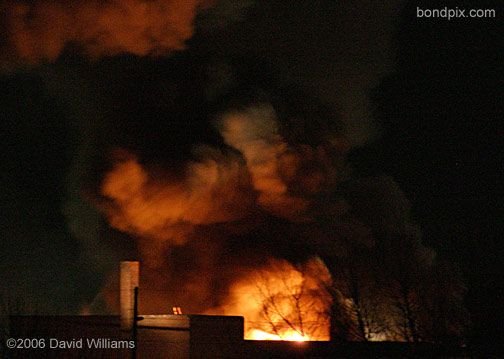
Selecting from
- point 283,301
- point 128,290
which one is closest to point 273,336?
point 283,301

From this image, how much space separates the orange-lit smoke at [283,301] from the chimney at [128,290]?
23.7 ft

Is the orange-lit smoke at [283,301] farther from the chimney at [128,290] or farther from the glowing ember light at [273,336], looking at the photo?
the chimney at [128,290]

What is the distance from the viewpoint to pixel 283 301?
37812 mm

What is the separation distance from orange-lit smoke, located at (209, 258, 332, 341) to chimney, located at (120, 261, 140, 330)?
7.21 m

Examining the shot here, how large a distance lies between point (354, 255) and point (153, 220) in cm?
881

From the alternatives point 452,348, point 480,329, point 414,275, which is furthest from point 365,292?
point 480,329

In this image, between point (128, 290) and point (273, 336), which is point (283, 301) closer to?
point (273, 336)

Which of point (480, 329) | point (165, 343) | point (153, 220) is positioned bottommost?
point (480, 329)

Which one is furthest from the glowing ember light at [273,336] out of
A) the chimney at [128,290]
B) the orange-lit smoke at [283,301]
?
the chimney at [128,290]

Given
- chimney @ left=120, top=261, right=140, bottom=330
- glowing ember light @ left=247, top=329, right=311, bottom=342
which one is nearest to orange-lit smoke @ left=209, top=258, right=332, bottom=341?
glowing ember light @ left=247, top=329, right=311, bottom=342

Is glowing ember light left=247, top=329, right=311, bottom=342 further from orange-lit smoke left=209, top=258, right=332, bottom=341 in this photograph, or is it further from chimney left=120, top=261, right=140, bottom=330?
chimney left=120, top=261, right=140, bottom=330

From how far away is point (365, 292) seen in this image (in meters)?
31.4

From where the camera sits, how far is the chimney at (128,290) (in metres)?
29.1

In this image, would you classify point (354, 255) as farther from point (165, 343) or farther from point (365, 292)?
point (165, 343)
